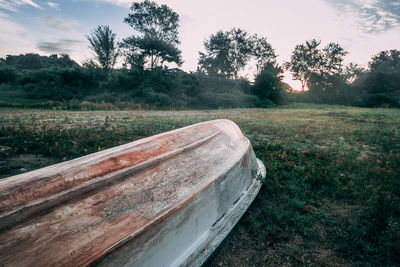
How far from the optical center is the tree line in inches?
645

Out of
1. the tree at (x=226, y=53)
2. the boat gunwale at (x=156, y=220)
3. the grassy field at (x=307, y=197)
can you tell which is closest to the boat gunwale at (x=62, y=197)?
the boat gunwale at (x=156, y=220)

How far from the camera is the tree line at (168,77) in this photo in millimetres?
16391

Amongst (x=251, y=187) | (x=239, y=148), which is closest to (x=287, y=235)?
(x=251, y=187)

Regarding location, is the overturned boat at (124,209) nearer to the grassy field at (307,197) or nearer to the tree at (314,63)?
the grassy field at (307,197)

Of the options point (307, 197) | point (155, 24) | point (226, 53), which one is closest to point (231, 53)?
point (226, 53)

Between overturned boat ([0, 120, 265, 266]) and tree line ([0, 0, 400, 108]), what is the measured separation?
14637 millimetres

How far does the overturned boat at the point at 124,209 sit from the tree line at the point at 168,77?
576 inches

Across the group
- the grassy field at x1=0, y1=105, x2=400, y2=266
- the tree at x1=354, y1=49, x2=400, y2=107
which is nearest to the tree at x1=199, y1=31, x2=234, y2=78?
the tree at x1=354, y1=49, x2=400, y2=107

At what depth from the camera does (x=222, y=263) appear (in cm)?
156

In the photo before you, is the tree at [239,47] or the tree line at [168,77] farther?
the tree at [239,47]

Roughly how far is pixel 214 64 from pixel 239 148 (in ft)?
124

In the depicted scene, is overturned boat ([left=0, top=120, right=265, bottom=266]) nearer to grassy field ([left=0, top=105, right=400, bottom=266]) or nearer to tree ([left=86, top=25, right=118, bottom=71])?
grassy field ([left=0, top=105, right=400, bottom=266])

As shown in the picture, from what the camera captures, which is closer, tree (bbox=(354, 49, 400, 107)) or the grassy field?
the grassy field

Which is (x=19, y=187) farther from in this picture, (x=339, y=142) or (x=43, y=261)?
(x=339, y=142)
